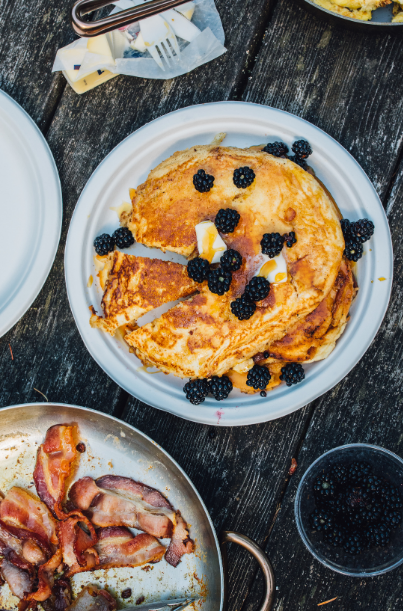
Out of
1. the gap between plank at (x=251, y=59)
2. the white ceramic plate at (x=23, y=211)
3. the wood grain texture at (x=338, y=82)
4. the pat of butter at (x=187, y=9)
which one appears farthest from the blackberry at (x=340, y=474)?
the pat of butter at (x=187, y=9)

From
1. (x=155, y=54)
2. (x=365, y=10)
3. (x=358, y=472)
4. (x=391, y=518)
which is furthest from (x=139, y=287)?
(x=365, y=10)

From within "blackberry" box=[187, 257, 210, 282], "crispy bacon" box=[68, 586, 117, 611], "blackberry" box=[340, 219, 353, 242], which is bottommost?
"crispy bacon" box=[68, 586, 117, 611]

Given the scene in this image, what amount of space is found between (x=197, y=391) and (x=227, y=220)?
0.72 m

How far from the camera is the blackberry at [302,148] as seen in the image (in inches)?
71.1

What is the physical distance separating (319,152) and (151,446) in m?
1.51

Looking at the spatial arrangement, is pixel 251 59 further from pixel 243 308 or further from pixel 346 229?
pixel 243 308

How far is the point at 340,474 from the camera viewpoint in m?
1.86

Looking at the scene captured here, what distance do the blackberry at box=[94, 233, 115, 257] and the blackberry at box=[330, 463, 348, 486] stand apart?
1388 millimetres

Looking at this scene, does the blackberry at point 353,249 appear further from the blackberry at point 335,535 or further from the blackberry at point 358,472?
the blackberry at point 335,535

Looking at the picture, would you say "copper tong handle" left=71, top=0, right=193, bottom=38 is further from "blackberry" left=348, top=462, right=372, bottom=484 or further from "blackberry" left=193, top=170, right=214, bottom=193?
"blackberry" left=348, top=462, right=372, bottom=484

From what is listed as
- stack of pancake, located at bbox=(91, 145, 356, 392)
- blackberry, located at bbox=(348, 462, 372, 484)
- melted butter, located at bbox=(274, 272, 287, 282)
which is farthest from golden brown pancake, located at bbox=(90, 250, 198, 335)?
blackberry, located at bbox=(348, 462, 372, 484)

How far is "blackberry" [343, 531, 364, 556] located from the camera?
1.81m

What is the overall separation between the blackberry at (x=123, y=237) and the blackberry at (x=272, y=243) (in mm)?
615

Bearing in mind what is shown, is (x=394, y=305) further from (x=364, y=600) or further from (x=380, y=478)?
(x=364, y=600)
